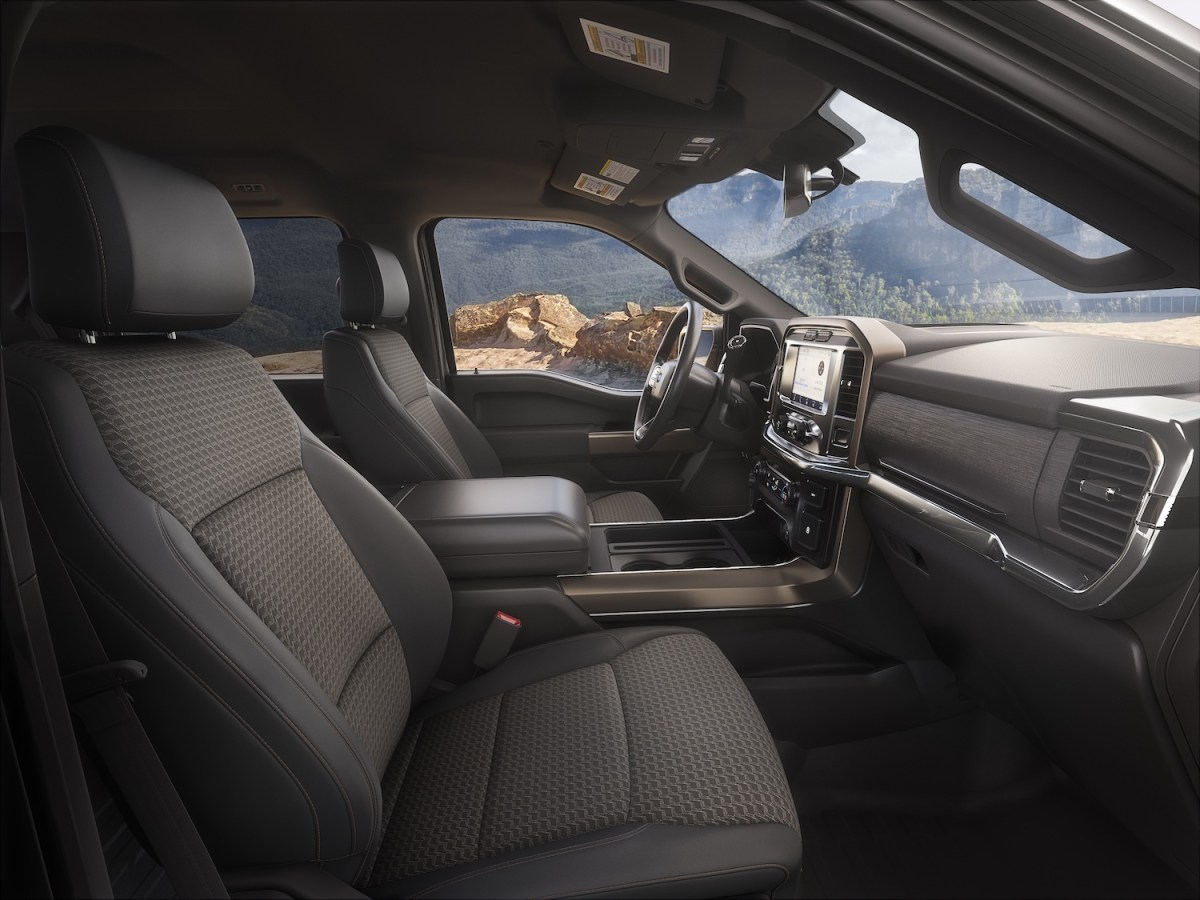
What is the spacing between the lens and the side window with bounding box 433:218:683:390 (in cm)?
303

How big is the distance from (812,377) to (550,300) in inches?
66.6

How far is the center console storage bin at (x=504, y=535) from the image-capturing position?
1527 mm

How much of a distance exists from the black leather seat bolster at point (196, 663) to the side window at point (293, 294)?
251 cm

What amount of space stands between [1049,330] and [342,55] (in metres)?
1.84

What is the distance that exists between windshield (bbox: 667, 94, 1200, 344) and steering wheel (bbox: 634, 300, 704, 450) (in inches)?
14.7

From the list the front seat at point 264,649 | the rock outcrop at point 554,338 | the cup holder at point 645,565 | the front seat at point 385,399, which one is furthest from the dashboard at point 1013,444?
the rock outcrop at point 554,338

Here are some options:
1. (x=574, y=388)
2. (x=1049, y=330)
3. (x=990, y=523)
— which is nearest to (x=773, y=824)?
(x=990, y=523)

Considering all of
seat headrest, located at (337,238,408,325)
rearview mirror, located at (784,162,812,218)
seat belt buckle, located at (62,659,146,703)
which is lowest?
seat belt buckle, located at (62,659,146,703)

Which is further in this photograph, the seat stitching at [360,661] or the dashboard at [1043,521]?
the seat stitching at [360,661]

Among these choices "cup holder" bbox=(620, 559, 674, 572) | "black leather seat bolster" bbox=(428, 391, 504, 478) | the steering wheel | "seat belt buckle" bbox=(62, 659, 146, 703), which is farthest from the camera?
"black leather seat bolster" bbox=(428, 391, 504, 478)

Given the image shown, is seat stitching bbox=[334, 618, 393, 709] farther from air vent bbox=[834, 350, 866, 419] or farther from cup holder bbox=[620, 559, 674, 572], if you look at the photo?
air vent bbox=[834, 350, 866, 419]

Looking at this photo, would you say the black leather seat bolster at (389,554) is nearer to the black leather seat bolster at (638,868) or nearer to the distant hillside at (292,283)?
the black leather seat bolster at (638,868)

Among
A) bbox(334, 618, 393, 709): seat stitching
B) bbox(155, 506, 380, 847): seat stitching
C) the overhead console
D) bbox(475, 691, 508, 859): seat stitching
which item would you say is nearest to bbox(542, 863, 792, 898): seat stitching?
bbox(475, 691, 508, 859): seat stitching

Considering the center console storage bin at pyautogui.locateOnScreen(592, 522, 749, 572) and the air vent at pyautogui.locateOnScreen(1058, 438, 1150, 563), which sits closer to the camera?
the air vent at pyautogui.locateOnScreen(1058, 438, 1150, 563)
